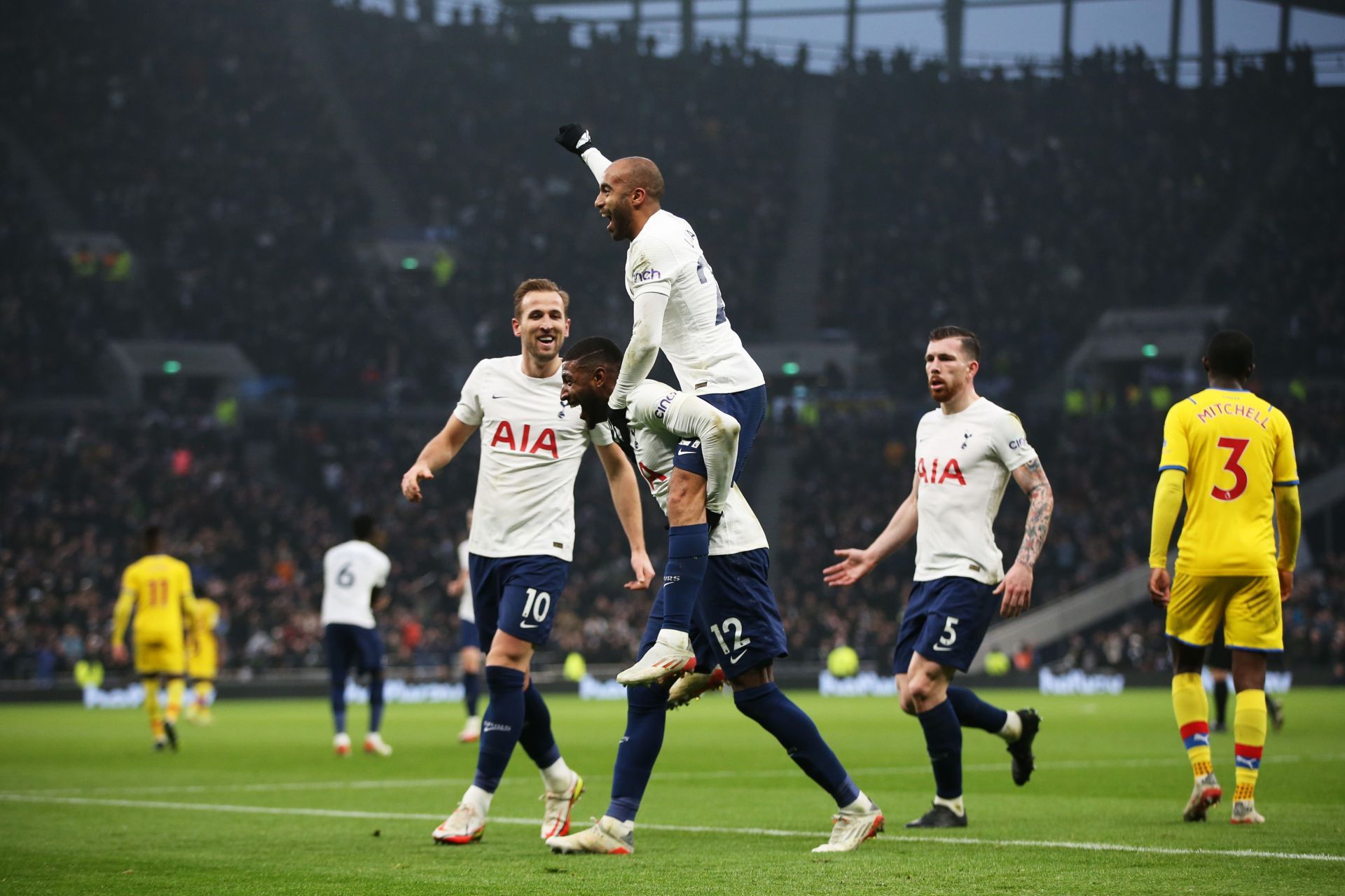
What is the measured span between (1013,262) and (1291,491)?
38.2 m

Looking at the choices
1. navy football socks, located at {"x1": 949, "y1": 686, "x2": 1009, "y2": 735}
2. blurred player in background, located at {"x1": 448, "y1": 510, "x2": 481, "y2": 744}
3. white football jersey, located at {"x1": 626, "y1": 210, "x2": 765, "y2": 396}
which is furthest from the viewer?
blurred player in background, located at {"x1": 448, "y1": 510, "x2": 481, "y2": 744}

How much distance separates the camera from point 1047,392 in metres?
43.4

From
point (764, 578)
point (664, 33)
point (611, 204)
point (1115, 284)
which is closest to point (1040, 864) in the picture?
point (764, 578)

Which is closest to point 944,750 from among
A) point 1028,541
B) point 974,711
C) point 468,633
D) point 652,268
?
point 974,711

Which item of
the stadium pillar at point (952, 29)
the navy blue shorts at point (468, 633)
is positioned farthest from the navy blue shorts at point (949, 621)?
the stadium pillar at point (952, 29)

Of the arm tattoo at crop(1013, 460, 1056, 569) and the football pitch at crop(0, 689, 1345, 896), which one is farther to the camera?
the arm tattoo at crop(1013, 460, 1056, 569)

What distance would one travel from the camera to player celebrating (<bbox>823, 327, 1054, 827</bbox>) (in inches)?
323

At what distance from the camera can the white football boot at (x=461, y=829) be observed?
740cm

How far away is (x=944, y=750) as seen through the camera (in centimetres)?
824

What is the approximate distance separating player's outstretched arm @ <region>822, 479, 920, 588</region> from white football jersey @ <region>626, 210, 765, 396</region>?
4.89 feet

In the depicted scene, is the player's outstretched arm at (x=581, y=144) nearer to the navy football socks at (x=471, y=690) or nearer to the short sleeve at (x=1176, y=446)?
the short sleeve at (x=1176, y=446)

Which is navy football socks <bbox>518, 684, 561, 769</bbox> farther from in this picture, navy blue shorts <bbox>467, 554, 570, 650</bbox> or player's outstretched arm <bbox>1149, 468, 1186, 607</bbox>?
player's outstretched arm <bbox>1149, 468, 1186, 607</bbox>

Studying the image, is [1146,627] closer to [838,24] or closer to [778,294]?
[778,294]

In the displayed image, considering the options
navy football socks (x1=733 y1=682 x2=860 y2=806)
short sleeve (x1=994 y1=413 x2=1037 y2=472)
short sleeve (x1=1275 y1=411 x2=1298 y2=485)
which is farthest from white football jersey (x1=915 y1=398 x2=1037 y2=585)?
navy football socks (x1=733 y1=682 x2=860 y2=806)
